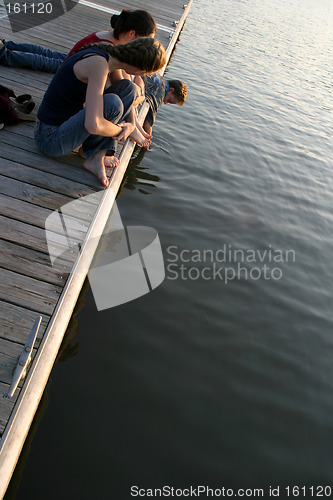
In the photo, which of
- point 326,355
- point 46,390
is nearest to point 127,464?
point 46,390

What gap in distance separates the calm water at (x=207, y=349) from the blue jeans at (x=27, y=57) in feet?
5.38

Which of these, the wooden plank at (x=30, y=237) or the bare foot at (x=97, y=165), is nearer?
the wooden plank at (x=30, y=237)

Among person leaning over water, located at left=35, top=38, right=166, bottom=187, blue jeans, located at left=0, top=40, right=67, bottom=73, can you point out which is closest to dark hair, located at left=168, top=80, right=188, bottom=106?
blue jeans, located at left=0, top=40, right=67, bottom=73

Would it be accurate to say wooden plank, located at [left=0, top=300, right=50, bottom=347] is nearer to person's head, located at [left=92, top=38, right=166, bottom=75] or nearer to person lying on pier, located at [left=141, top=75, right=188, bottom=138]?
person's head, located at [left=92, top=38, right=166, bottom=75]

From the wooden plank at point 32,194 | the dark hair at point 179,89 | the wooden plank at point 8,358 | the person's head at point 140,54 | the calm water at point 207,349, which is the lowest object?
the calm water at point 207,349

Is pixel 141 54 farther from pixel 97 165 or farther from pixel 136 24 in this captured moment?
pixel 97 165

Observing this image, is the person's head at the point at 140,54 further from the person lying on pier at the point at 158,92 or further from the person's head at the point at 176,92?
the person's head at the point at 176,92

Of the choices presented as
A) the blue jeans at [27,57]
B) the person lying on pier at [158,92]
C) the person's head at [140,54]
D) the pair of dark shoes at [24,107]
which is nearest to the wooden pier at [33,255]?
the pair of dark shoes at [24,107]

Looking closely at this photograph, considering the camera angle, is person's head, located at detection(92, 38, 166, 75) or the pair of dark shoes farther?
the pair of dark shoes

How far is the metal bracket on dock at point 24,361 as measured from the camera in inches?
84.5

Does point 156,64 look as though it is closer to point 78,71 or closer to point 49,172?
point 78,71

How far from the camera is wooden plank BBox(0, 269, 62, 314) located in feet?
8.54

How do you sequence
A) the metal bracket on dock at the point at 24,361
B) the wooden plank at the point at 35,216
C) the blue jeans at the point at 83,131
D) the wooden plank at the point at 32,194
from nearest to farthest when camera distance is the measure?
the metal bracket on dock at the point at 24,361
the wooden plank at the point at 35,216
the wooden plank at the point at 32,194
the blue jeans at the point at 83,131

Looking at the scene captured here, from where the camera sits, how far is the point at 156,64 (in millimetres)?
3119
